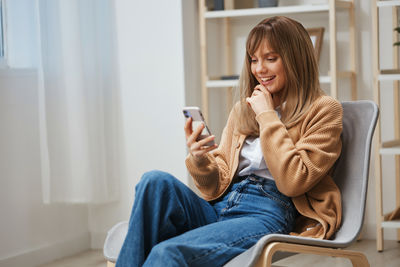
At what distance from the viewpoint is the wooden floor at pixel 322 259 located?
281cm

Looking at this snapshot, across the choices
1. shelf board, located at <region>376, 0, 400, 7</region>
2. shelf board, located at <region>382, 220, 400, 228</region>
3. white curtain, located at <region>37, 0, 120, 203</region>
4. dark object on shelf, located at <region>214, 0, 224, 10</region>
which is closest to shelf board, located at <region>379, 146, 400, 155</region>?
shelf board, located at <region>382, 220, 400, 228</region>

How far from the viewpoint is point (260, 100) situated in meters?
1.83

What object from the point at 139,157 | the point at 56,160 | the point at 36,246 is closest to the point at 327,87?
the point at 139,157

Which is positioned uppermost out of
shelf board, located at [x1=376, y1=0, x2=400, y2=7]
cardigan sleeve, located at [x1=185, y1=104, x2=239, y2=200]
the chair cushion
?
shelf board, located at [x1=376, y1=0, x2=400, y2=7]

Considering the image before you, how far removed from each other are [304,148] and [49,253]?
1.73 metres

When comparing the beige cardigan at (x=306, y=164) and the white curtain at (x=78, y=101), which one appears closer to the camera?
the beige cardigan at (x=306, y=164)

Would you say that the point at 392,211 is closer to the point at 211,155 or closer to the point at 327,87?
the point at 327,87

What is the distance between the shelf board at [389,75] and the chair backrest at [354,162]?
1.04 meters

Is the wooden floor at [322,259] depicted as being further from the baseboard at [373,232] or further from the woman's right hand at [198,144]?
the woman's right hand at [198,144]

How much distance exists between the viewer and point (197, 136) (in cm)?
177

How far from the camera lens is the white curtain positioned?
2811mm

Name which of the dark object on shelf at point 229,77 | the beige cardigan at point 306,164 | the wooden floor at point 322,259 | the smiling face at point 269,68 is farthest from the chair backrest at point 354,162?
the dark object on shelf at point 229,77

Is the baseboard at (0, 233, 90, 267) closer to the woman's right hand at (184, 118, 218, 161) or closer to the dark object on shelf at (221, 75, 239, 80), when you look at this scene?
the dark object on shelf at (221, 75, 239, 80)

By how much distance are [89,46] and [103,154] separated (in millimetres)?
528
